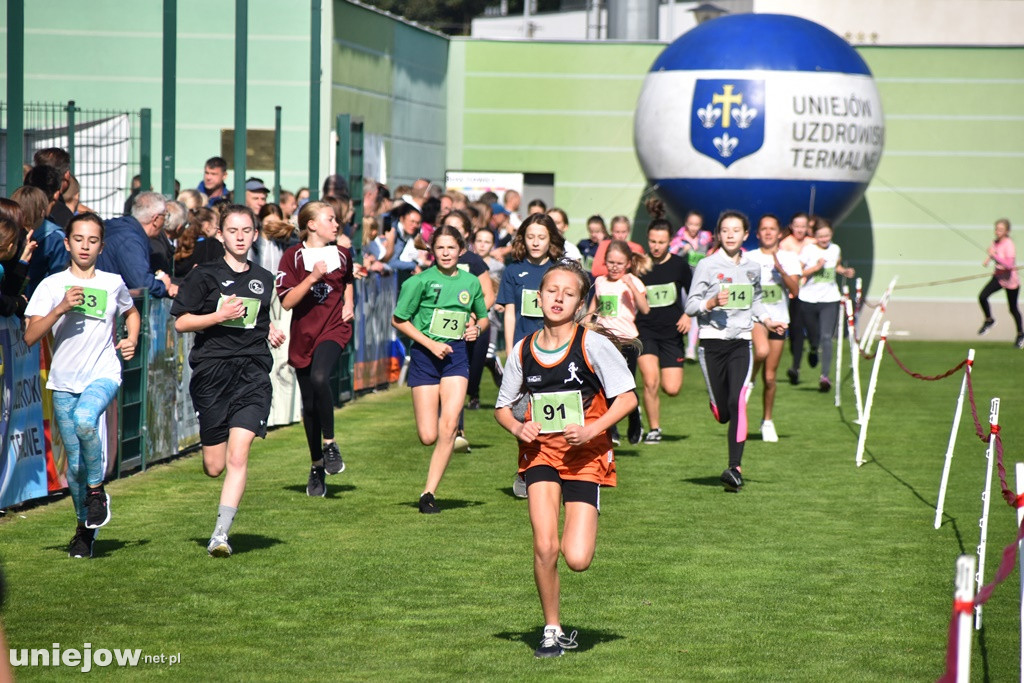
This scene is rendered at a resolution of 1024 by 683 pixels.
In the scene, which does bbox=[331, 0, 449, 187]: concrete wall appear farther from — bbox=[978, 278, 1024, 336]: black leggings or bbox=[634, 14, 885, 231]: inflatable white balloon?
bbox=[978, 278, 1024, 336]: black leggings

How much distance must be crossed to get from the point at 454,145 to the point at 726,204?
7.07 meters

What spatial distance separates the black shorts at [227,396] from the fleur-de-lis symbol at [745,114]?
64.8ft

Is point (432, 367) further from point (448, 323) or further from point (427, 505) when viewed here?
point (427, 505)

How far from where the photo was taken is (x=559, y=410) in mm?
6727

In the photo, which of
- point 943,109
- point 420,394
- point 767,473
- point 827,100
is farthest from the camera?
point 943,109

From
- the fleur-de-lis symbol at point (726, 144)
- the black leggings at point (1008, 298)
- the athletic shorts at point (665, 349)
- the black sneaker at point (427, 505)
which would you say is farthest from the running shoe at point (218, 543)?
the black leggings at point (1008, 298)

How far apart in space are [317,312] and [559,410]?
4424 mm

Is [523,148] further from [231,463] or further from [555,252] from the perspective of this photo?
[231,463]

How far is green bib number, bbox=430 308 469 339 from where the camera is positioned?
10.6 m

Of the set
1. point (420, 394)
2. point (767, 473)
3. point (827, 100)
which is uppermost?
point (827, 100)

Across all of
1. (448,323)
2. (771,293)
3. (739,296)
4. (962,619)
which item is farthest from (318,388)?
(962,619)

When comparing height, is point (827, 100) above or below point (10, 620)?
above

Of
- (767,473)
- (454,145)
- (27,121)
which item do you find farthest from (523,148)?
(767,473)

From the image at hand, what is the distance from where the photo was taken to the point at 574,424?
6680 mm
